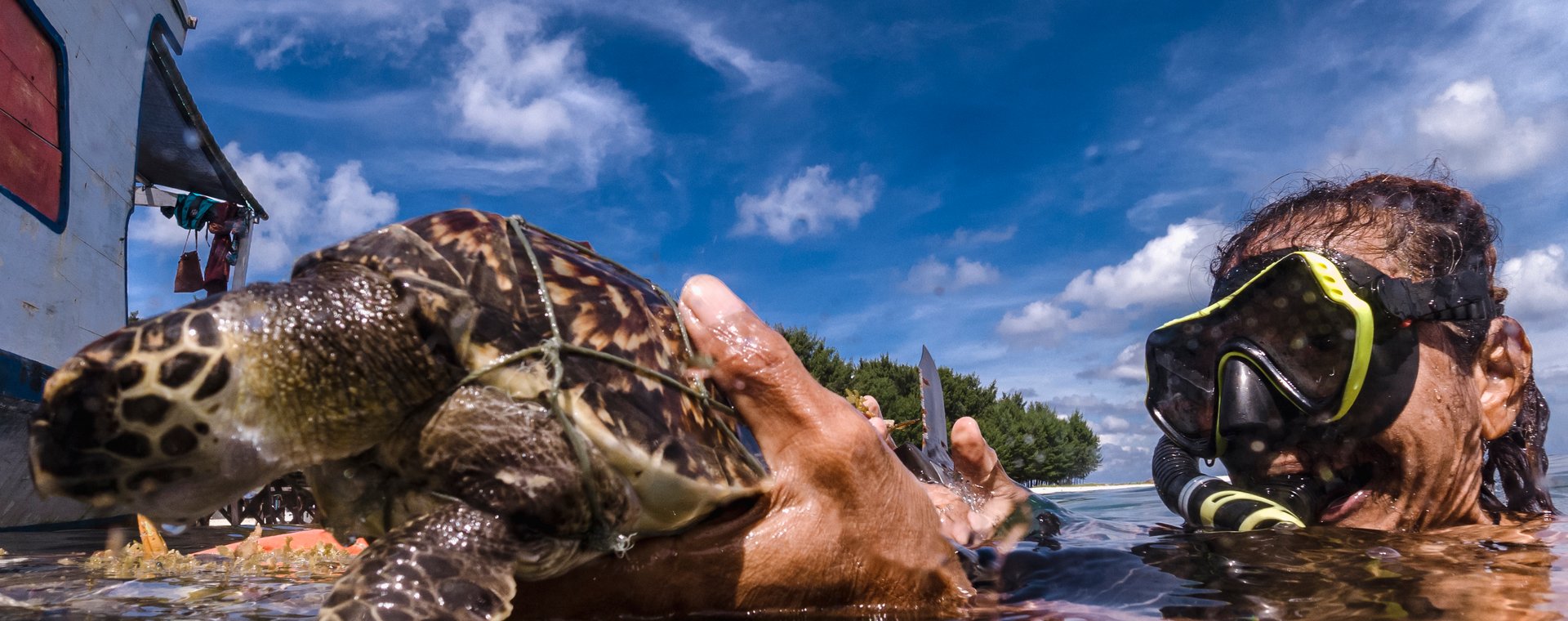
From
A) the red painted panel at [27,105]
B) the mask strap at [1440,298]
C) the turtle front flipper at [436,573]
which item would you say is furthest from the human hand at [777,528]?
the red painted panel at [27,105]

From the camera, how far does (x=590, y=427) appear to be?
178 centimetres

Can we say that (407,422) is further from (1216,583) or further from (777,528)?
(1216,583)

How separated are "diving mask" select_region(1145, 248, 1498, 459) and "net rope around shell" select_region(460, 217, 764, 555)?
2.35 meters

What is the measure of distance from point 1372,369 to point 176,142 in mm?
19605

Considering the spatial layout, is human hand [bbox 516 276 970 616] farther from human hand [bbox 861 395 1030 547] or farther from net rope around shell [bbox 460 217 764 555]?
human hand [bbox 861 395 1030 547]

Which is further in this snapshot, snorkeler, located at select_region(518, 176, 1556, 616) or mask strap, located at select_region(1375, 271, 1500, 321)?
mask strap, located at select_region(1375, 271, 1500, 321)

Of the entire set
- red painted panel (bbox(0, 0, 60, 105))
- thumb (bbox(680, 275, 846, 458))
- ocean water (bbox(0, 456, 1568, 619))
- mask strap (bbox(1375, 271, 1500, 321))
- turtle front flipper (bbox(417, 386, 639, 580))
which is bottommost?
ocean water (bbox(0, 456, 1568, 619))

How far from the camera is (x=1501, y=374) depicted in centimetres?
316

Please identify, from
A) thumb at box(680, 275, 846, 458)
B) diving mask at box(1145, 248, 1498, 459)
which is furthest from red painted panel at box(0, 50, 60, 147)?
diving mask at box(1145, 248, 1498, 459)

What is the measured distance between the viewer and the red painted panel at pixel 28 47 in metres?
9.62

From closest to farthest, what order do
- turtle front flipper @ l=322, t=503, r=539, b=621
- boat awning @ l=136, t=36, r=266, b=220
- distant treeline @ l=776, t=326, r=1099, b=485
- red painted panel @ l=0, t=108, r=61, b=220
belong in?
1. turtle front flipper @ l=322, t=503, r=539, b=621
2. red painted panel @ l=0, t=108, r=61, b=220
3. boat awning @ l=136, t=36, r=266, b=220
4. distant treeline @ l=776, t=326, r=1099, b=485

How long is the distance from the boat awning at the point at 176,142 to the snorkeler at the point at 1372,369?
53.1 feet

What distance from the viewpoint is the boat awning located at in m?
14.5

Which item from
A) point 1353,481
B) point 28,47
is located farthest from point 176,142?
point 1353,481
